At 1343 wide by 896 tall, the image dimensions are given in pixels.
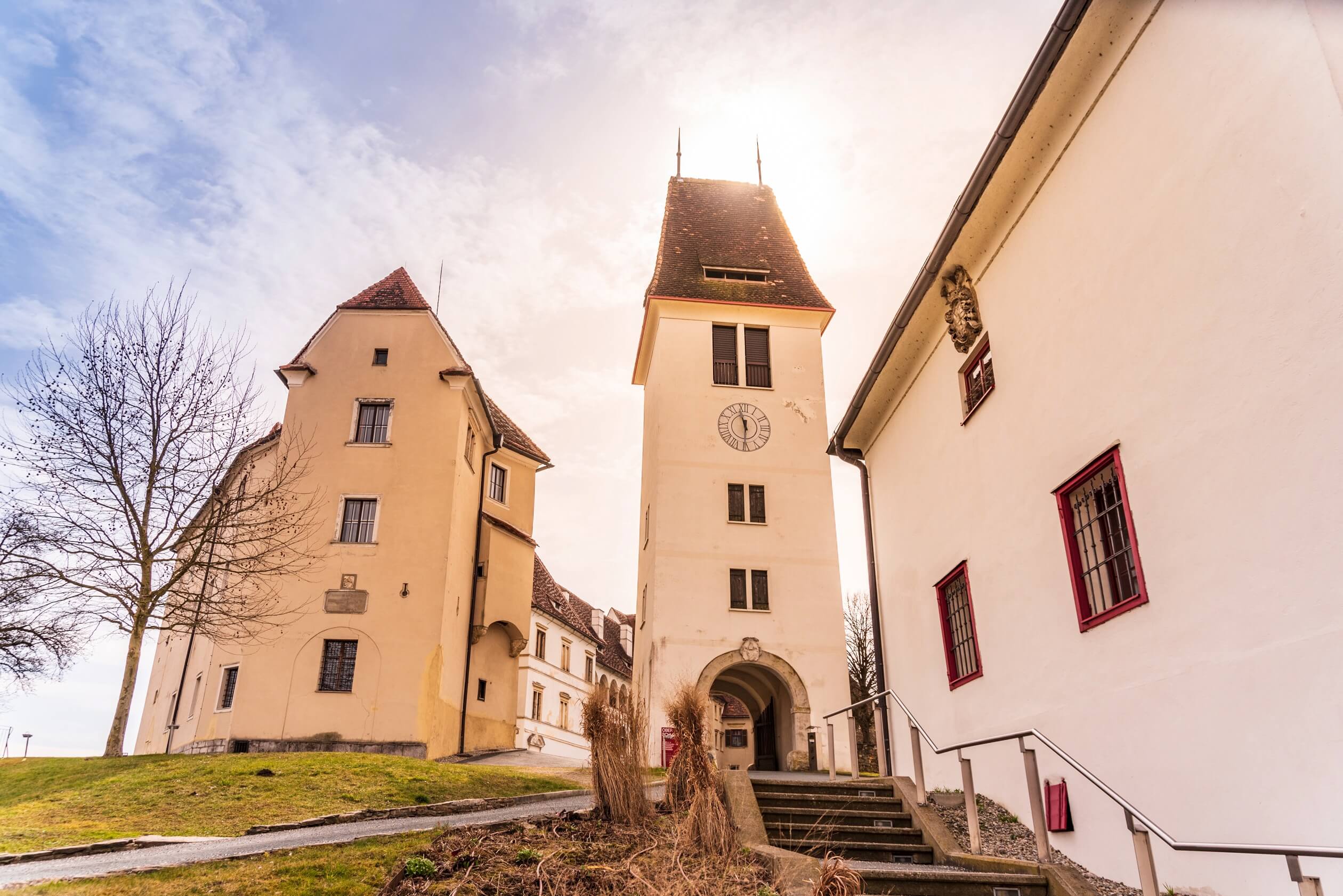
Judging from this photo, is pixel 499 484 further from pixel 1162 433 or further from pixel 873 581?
pixel 1162 433

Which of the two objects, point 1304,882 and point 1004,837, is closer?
point 1304,882

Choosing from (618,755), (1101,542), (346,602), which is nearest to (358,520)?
(346,602)

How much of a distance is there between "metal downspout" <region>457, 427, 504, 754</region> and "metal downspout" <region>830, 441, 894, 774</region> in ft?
45.9

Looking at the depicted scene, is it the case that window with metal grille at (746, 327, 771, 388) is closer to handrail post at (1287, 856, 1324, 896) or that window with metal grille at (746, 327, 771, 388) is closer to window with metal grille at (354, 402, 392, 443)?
window with metal grille at (354, 402, 392, 443)

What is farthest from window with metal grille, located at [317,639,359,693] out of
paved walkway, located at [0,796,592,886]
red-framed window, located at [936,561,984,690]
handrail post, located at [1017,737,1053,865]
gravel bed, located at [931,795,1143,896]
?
handrail post, located at [1017,737,1053,865]

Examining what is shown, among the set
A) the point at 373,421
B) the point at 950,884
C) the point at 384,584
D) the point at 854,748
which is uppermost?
the point at 373,421

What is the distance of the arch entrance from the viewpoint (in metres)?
25.3

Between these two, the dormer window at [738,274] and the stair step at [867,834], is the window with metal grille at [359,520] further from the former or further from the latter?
the stair step at [867,834]

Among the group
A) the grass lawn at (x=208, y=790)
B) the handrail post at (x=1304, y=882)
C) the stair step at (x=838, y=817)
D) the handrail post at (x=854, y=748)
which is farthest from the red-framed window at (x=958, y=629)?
the grass lawn at (x=208, y=790)

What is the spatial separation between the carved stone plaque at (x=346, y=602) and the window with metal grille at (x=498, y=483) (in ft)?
24.8

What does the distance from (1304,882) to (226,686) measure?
78.2 feet

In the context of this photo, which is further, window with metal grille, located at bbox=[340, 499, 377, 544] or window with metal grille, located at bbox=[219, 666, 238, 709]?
window with metal grille, located at bbox=[340, 499, 377, 544]

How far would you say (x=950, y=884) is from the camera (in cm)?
788

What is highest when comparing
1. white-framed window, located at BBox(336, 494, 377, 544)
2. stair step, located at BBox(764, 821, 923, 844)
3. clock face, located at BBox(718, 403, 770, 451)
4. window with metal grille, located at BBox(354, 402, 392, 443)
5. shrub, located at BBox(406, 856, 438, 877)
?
clock face, located at BBox(718, 403, 770, 451)
